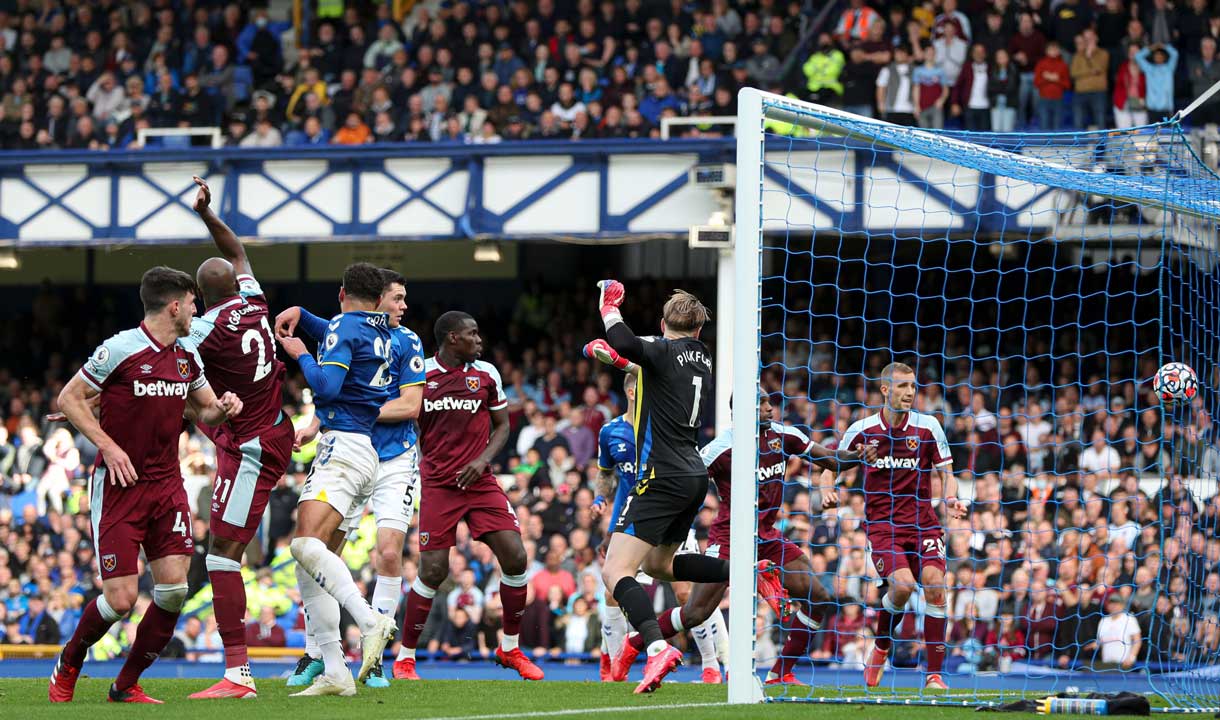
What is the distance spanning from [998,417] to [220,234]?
969 cm

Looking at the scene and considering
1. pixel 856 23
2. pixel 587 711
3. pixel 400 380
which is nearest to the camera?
pixel 587 711

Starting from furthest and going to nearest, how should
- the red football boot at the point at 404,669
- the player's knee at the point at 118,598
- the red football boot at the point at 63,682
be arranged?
the red football boot at the point at 404,669, the red football boot at the point at 63,682, the player's knee at the point at 118,598

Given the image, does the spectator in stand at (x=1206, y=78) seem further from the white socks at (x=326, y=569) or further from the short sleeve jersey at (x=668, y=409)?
the white socks at (x=326, y=569)

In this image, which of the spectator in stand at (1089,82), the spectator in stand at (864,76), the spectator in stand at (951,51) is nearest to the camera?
the spectator in stand at (1089,82)

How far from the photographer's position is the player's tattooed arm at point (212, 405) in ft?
27.1

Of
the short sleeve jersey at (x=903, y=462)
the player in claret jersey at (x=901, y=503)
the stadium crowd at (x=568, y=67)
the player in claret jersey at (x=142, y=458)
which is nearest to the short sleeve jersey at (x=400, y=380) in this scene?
the player in claret jersey at (x=142, y=458)

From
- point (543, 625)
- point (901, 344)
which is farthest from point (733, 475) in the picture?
point (901, 344)

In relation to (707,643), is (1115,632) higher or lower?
lower

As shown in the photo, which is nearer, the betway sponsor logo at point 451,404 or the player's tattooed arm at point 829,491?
the player's tattooed arm at point 829,491

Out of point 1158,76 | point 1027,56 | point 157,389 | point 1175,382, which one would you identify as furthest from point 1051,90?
point 157,389

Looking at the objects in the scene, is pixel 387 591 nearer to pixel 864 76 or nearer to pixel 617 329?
pixel 617 329

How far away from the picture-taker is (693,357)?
877 cm

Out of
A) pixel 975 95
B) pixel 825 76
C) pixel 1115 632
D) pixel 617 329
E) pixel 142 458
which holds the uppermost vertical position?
pixel 825 76

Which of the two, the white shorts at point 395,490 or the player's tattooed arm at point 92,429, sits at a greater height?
the player's tattooed arm at point 92,429
